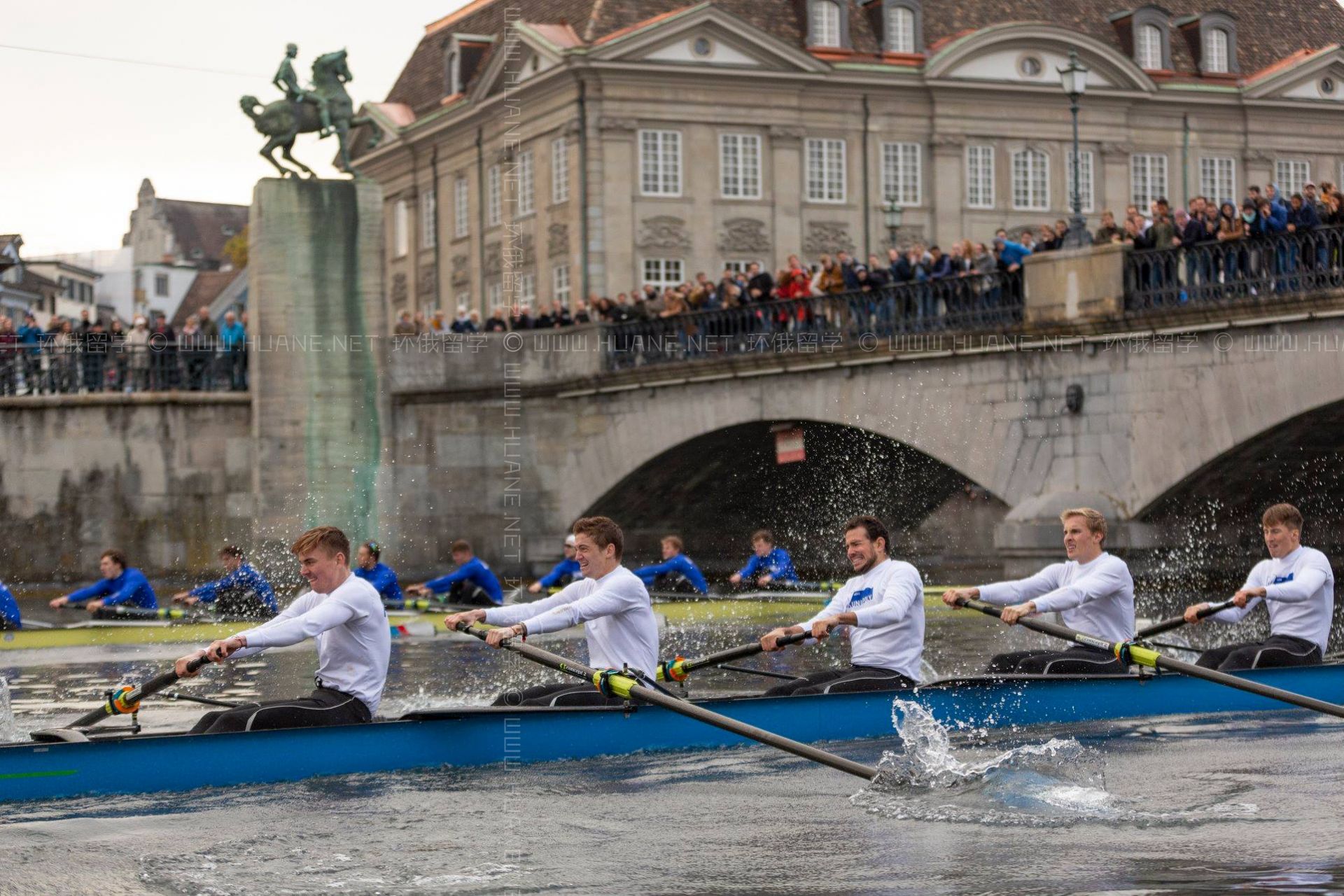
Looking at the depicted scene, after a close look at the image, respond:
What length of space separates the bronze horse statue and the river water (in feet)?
68.9

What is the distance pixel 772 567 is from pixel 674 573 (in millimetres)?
1377

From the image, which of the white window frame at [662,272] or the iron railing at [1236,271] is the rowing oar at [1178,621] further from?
the white window frame at [662,272]

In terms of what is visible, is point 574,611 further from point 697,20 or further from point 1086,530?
point 697,20

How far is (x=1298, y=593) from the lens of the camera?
1594cm

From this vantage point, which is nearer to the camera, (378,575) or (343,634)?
(343,634)

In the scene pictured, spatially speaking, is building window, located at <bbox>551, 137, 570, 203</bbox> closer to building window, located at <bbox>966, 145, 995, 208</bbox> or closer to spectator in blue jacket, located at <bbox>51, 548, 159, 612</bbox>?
building window, located at <bbox>966, 145, 995, 208</bbox>

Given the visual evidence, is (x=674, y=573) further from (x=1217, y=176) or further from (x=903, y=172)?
(x=1217, y=176)

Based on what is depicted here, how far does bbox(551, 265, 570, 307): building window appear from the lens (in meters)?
54.8

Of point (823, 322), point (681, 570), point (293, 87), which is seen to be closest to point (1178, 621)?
point (681, 570)

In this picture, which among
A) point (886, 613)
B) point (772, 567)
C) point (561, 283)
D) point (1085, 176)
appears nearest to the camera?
point (886, 613)

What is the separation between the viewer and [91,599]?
2538 centimetres

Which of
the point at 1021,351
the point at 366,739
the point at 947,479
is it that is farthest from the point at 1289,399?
the point at 366,739

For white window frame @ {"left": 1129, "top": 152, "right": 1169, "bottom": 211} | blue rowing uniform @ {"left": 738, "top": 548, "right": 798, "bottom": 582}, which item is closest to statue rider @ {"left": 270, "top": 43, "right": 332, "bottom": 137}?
blue rowing uniform @ {"left": 738, "top": 548, "right": 798, "bottom": 582}

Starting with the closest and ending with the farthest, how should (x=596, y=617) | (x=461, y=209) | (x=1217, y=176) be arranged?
(x=596, y=617)
(x=1217, y=176)
(x=461, y=209)
